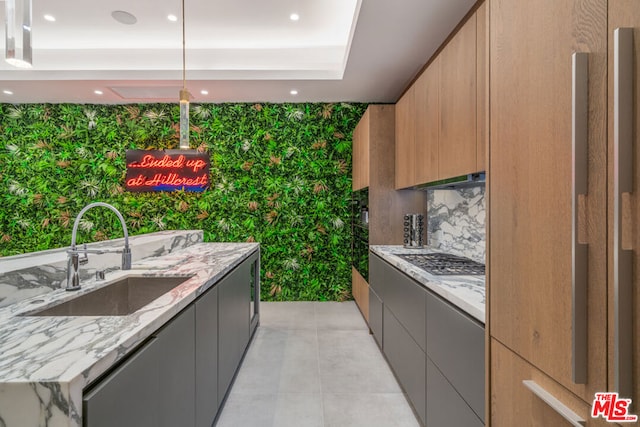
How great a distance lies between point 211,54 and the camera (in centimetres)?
389

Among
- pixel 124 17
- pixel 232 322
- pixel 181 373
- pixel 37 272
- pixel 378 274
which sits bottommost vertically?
pixel 232 322

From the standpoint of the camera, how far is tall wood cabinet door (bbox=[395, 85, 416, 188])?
2.91 m

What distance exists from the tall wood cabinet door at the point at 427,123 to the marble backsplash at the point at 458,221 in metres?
0.41

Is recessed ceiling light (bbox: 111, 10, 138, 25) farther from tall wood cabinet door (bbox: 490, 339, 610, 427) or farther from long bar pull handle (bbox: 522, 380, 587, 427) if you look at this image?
long bar pull handle (bbox: 522, 380, 587, 427)

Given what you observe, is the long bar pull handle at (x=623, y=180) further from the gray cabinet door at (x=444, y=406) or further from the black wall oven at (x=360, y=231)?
the black wall oven at (x=360, y=231)

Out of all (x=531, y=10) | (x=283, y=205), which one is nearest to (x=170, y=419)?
(x=531, y=10)

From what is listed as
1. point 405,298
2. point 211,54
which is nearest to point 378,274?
point 405,298

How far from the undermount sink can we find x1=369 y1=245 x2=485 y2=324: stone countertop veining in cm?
135

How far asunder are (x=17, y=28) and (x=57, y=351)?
40.2 inches

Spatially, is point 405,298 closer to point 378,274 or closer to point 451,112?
point 378,274

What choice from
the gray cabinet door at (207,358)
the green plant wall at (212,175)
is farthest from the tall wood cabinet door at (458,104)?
the green plant wall at (212,175)

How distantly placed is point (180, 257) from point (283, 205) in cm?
223

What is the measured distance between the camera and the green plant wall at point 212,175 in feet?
14.9


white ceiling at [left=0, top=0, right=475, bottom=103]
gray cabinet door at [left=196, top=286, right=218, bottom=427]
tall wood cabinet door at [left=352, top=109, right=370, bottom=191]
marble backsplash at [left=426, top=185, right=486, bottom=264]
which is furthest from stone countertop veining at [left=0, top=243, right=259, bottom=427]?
white ceiling at [left=0, top=0, right=475, bottom=103]
